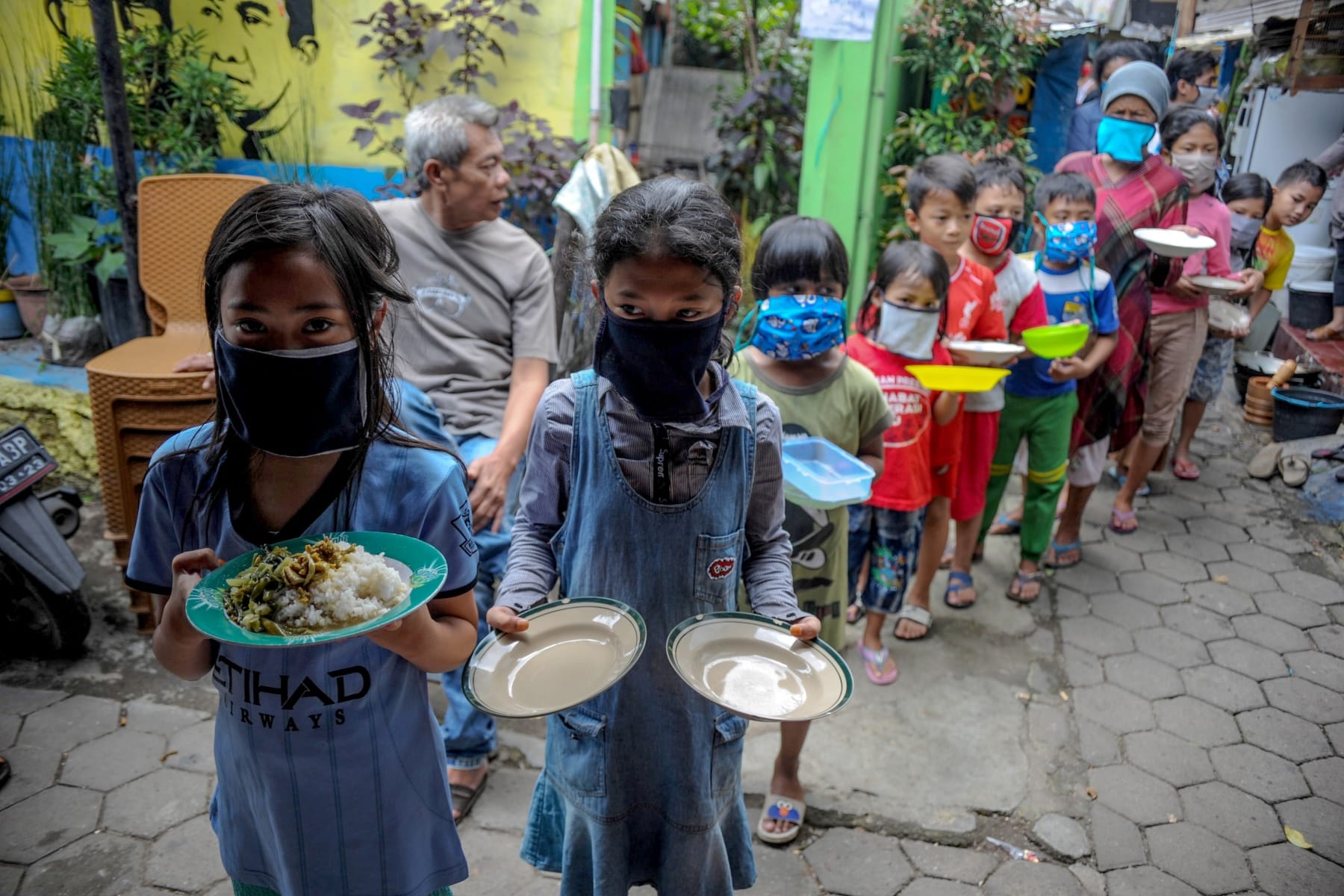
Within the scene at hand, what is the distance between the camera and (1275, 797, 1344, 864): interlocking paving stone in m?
2.98

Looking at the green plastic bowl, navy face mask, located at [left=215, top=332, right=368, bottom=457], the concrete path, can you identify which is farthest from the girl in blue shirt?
the green plastic bowl

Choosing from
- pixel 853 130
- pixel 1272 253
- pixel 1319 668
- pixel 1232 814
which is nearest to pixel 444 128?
pixel 1232 814

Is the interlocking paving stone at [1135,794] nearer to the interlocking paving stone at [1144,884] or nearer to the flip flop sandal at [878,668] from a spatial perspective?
the interlocking paving stone at [1144,884]

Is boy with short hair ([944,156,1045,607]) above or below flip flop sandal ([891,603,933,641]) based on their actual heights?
above

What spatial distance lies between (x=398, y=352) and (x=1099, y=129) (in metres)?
3.61

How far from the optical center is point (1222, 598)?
462 centimetres

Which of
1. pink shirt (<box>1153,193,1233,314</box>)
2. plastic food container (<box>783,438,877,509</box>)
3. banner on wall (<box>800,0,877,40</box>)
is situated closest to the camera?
plastic food container (<box>783,438,877,509</box>)

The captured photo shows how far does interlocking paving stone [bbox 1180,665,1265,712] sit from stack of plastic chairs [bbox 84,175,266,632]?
4088mm

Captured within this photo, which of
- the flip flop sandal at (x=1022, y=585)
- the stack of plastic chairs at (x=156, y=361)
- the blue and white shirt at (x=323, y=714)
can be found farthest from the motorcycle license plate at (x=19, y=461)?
the flip flop sandal at (x=1022, y=585)

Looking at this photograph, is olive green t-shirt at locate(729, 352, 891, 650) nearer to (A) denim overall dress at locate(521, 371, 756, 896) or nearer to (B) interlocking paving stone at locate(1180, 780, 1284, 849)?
(A) denim overall dress at locate(521, 371, 756, 896)

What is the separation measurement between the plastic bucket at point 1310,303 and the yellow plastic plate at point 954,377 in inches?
243

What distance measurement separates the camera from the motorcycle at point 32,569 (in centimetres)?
342

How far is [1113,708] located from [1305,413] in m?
3.62

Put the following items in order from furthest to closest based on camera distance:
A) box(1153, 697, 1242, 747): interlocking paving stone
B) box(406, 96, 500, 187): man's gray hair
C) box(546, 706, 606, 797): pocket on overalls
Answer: box(1153, 697, 1242, 747): interlocking paving stone
box(406, 96, 500, 187): man's gray hair
box(546, 706, 606, 797): pocket on overalls
